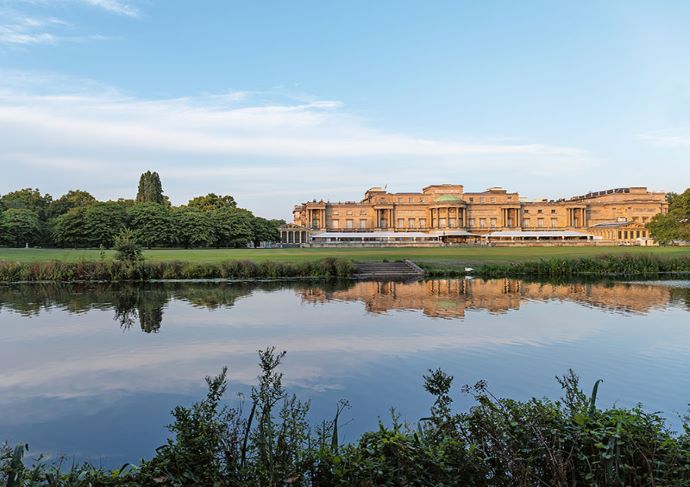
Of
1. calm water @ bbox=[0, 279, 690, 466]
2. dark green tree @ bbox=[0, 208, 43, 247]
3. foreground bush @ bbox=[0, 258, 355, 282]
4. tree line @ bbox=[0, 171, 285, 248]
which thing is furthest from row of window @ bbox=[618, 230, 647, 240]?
dark green tree @ bbox=[0, 208, 43, 247]

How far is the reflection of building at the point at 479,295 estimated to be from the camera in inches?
794

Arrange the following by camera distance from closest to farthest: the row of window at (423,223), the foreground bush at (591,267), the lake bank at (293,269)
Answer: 1. the lake bank at (293,269)
2. the foreground bush at (591,267)
3. the row of window at (423,223)

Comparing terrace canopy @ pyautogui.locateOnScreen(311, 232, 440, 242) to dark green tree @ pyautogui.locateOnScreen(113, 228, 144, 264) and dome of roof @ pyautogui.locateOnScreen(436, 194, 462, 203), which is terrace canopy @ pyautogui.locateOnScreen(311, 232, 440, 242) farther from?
dark green tree @ pyautogui.locateOnScreen(113, 228, 144, 264)

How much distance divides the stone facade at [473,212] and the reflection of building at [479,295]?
75711 millimetres

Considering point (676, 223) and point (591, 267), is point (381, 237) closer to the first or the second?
point (676, 223)

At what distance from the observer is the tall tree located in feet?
287

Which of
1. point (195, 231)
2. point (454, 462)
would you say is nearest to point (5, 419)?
point (454, 462)

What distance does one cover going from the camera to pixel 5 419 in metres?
8.13

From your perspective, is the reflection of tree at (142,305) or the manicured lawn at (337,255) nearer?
the reflection of tree at (142,305)

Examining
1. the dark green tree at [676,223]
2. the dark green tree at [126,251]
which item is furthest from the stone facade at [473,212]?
the dark green tree at [126,251]

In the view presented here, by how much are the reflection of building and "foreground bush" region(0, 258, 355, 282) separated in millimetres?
4992

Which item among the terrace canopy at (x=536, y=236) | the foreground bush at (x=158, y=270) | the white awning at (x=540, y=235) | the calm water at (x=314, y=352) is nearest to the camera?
the calm water at (x=314, y=352)

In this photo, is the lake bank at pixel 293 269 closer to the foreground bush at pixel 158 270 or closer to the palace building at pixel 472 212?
the foreground bush at pixel 158 270

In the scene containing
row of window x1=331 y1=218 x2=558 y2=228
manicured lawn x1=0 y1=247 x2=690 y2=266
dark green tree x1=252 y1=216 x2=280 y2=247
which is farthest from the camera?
row of window x1=331 y1=218 x2=558 y2=228
